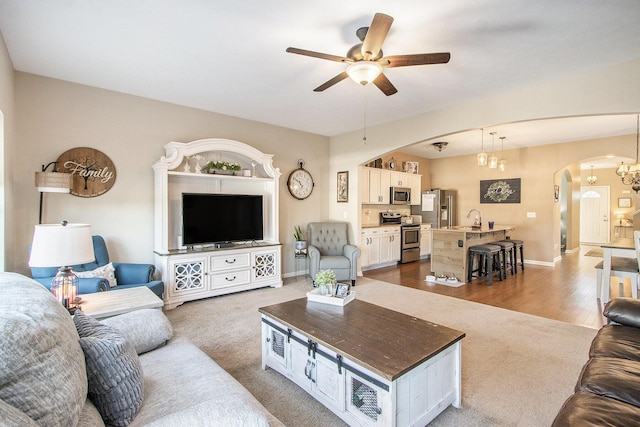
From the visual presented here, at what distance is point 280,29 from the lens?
254 cm

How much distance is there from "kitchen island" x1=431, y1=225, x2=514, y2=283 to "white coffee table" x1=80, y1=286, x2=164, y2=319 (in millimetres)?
4640

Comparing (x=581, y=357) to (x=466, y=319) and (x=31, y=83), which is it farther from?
(x=31, y=83)

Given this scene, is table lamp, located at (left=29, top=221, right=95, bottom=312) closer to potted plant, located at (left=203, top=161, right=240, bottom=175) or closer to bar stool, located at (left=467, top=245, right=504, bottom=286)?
potted plant, located at (left=203, top=161, right=240, bottom=175)

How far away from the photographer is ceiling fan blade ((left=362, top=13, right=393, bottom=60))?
200 centimetres

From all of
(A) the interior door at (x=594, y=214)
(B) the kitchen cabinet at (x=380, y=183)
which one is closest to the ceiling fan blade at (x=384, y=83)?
(B) the kitchen cabinet at (x=380, y=183)

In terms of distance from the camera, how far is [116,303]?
236cm

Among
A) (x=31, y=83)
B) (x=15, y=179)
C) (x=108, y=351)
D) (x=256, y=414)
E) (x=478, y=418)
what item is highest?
(x=31, y=83)

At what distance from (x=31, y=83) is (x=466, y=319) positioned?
5.56 metres

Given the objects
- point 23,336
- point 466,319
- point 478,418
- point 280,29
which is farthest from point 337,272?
point 23,336

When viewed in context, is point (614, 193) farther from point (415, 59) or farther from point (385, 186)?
point (415, 59)

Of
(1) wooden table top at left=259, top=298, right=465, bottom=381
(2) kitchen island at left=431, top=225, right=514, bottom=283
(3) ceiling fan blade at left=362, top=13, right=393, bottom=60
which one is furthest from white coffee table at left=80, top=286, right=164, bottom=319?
(2) kitchen island at left=431, top=225, right=514, bottom=283

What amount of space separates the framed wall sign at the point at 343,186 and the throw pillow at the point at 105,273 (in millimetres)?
3816

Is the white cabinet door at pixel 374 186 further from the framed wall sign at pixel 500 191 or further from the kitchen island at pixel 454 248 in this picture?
the framed wall sign at pixel 500 191

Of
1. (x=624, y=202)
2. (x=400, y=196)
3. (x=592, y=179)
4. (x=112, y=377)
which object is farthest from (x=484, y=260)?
(x=624, y=202)
